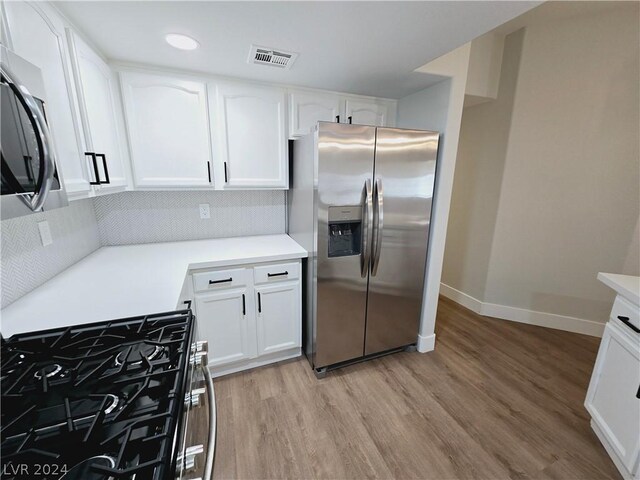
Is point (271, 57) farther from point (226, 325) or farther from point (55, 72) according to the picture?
point (226, 325)

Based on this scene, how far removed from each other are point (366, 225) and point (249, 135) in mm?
1093

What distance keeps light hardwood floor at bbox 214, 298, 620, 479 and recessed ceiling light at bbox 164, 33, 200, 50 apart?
218 centimetres

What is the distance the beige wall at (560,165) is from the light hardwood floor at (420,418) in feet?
2.37

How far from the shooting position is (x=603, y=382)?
1.52 metres

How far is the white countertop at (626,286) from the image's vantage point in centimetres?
133

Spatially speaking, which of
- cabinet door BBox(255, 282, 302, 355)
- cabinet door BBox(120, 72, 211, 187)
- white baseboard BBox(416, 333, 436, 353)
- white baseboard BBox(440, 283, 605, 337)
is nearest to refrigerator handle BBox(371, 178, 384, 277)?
cabinet door BBox(255, 282, 302, 355)

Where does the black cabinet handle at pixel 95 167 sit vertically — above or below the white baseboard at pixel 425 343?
above

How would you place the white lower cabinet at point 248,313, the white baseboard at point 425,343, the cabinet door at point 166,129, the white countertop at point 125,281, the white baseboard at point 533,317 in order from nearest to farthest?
the white countertop at point 125,281, the cabinet door at point 166,129, the white lower cabinet at point 248,313, the white baseboard at point 425,343, the white baseboard at point 533,317

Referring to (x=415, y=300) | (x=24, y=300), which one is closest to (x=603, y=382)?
(x=415, y=300)

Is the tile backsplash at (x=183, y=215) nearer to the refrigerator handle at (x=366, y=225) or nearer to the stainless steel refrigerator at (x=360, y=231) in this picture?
the stainless steel refrigerator at (x=360, y=231)

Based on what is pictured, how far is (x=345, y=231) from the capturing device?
6.50ft

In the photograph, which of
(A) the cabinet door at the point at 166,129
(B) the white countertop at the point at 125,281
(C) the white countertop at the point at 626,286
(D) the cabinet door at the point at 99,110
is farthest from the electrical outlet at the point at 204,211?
(C) the white countertop at the point at 626,286

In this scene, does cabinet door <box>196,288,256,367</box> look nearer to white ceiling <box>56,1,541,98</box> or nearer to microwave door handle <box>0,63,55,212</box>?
microwave door handle <box>0,63,55,212</box>

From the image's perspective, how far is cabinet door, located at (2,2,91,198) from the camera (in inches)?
34.7
